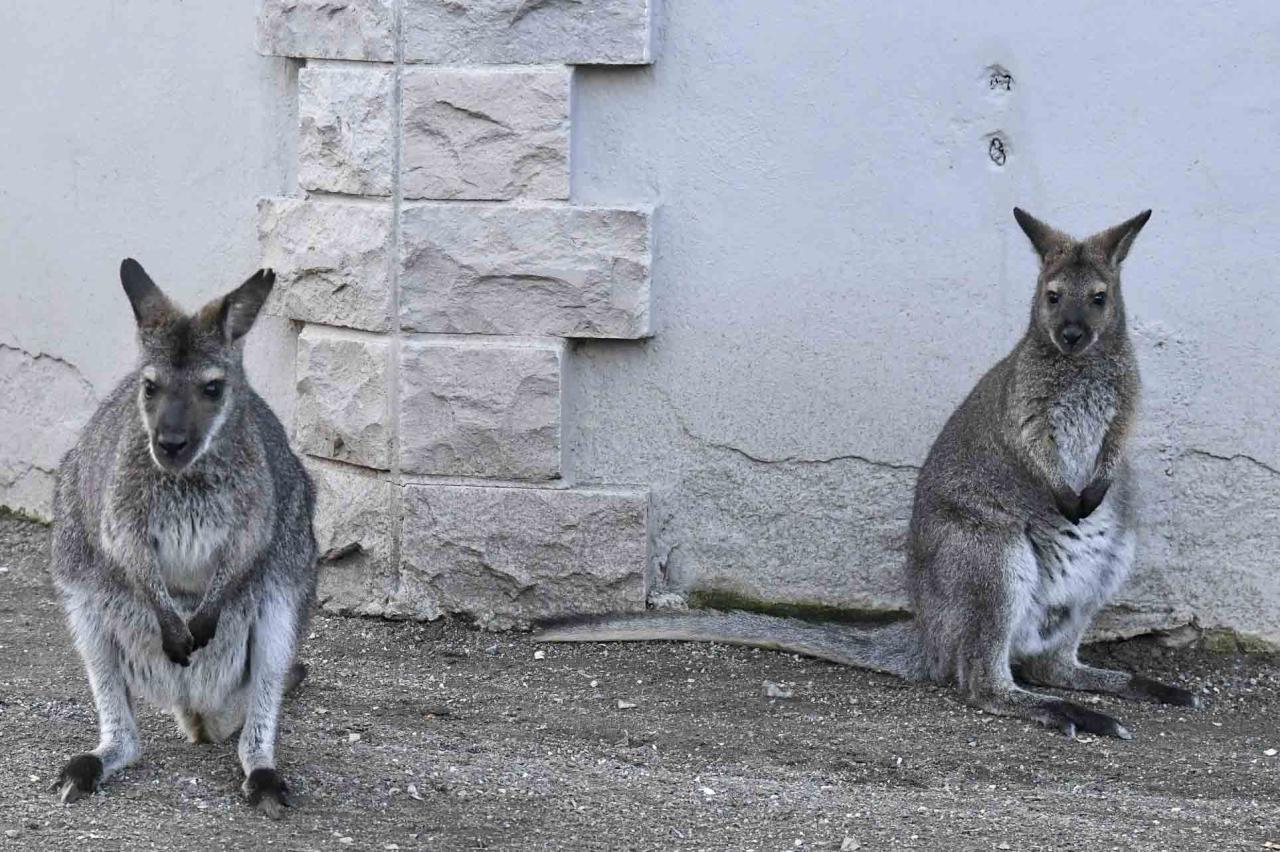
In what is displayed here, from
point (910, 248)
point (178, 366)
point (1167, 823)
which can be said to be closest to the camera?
point (178, 366)

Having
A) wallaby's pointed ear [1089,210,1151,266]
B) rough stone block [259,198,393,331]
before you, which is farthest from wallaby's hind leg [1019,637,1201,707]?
rough stone block [259,198,393,331]

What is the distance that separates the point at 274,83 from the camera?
6289 mm

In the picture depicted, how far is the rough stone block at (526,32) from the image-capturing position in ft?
19.2

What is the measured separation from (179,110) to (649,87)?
1.78 m

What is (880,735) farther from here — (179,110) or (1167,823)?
(179,110)

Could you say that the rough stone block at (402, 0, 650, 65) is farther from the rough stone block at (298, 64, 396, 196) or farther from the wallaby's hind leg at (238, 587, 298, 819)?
the wallaby's hind leg at (238, 587, 298, 819)

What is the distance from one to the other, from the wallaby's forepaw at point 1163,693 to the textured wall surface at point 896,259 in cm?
37

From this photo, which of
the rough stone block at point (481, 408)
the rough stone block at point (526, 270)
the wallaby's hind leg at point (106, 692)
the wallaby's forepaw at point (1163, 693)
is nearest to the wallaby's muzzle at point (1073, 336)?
the wallaby's forepaw at point (1163, 693)

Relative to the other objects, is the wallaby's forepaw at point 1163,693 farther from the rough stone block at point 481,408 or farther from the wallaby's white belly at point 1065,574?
the rough stone block at point 481,408

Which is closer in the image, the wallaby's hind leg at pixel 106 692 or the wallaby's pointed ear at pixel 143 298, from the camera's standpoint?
the wallaby's pointed ear at pixel 143 298

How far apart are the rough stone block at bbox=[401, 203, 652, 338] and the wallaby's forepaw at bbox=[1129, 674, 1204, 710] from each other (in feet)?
6.55

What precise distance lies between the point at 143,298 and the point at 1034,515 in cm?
291

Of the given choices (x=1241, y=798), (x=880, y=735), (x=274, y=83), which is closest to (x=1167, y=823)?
(x=1241, y=798)

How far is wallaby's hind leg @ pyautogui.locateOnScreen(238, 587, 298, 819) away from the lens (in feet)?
14.9
